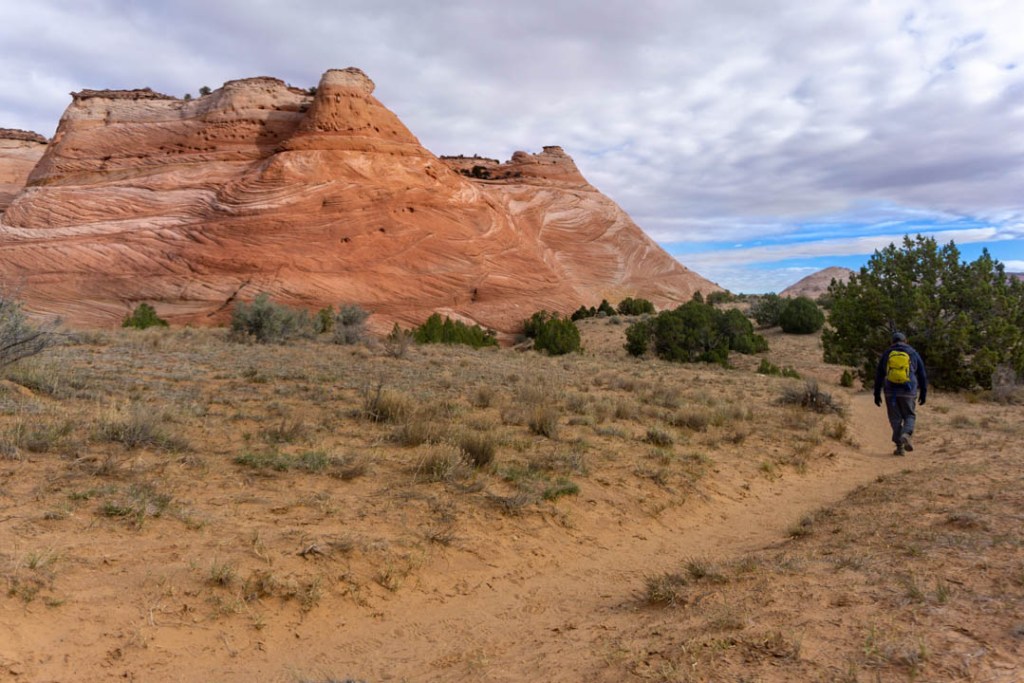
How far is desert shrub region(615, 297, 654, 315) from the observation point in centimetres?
4109

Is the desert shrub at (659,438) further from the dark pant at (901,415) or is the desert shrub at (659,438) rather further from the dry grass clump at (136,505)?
the dry grass clump at (136,505)

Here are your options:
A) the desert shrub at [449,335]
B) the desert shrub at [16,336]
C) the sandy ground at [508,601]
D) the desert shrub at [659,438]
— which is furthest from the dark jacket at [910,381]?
the desert shrub at [449,335]

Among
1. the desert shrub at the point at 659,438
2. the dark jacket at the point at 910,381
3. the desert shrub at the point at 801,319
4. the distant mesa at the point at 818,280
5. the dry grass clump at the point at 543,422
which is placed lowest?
the desert shrub at the point at 659,438

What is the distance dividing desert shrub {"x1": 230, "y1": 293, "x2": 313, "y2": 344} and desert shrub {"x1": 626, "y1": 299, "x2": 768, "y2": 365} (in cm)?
1368

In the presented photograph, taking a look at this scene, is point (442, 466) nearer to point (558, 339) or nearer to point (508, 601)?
point (508, 601)

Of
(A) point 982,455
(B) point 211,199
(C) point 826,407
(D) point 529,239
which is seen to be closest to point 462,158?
(D) point 529,239

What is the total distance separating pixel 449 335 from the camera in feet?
95.2

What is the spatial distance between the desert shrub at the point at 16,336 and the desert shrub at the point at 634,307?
116ft

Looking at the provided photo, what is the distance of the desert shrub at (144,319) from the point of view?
91.4 feet

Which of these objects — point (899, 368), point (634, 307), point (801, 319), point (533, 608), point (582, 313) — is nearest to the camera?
point (533, 608)

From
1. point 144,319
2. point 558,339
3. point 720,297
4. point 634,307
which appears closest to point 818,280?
point 720,297

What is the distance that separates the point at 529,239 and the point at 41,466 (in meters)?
38.9

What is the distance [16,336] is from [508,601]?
7.78 meters

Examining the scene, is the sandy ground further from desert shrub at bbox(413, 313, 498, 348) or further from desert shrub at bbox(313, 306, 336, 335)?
desert shrub at bbox(313, 306, 336, 335)
